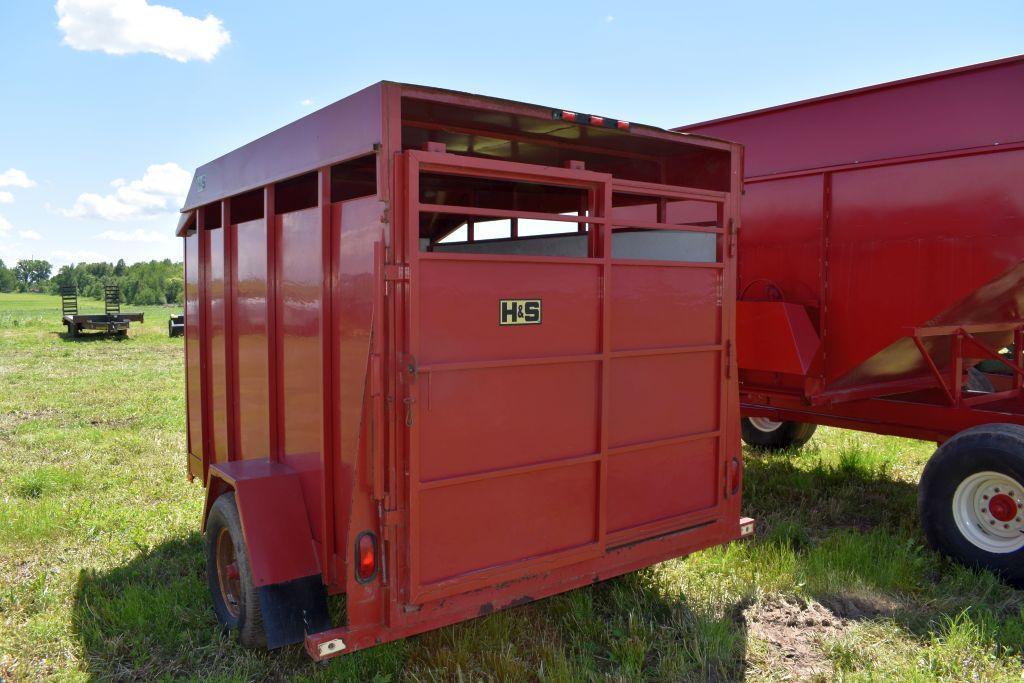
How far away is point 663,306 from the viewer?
388 cm

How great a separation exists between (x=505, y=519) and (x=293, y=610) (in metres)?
1.10

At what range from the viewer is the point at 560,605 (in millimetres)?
4188

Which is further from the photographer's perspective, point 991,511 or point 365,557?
point 991,511

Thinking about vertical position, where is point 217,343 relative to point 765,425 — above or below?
above

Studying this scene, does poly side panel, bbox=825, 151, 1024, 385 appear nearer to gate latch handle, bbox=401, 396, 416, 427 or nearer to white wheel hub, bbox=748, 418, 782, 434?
white wheel hub, bbox=748, 418, 782, 434

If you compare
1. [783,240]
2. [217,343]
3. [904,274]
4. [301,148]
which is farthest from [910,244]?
[217,343]

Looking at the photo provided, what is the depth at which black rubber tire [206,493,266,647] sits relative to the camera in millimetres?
3580

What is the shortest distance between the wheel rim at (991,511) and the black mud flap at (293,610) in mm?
3837

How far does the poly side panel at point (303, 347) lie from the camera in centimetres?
357

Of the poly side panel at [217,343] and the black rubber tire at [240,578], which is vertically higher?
the poly side panel at [217,343]

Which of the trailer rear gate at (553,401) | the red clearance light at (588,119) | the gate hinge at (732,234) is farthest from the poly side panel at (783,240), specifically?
the red clearance light at (588,119)

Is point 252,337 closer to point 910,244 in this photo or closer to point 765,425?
point 910,244

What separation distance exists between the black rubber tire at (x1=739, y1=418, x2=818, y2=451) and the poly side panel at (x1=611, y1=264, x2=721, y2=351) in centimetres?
383

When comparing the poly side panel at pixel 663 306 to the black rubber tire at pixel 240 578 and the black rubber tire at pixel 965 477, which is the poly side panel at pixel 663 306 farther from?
the black rubber tire at pixel 240 578
